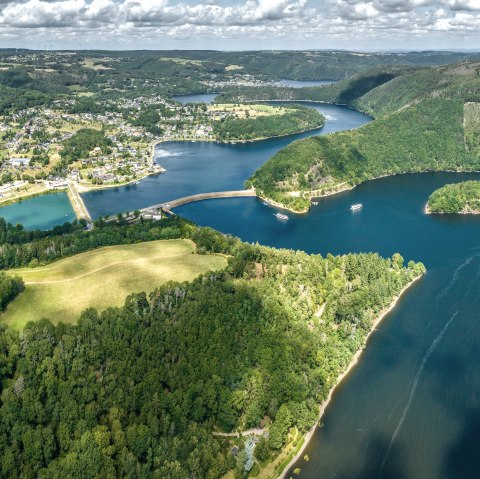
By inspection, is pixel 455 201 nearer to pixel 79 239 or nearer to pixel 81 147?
pixel 79 239

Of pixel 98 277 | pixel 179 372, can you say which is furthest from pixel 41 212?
pixel 179 372

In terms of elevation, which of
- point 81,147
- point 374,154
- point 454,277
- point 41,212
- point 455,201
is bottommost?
point 454,277

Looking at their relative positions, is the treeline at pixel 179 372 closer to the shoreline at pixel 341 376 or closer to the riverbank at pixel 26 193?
the shoreline at pixel 341 376

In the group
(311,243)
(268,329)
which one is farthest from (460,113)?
(268,329)

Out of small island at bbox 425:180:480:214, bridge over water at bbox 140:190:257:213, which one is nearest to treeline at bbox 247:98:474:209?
bridge over water at bbox 140:190:257:213

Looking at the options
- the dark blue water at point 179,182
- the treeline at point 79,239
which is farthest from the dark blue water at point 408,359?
the dark blue water at point 179,182

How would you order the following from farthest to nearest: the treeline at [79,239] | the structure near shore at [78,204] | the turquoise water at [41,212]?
the structure near shore at [78,204] → the turquoise water at [41,212] → the treeline at [79,239]
